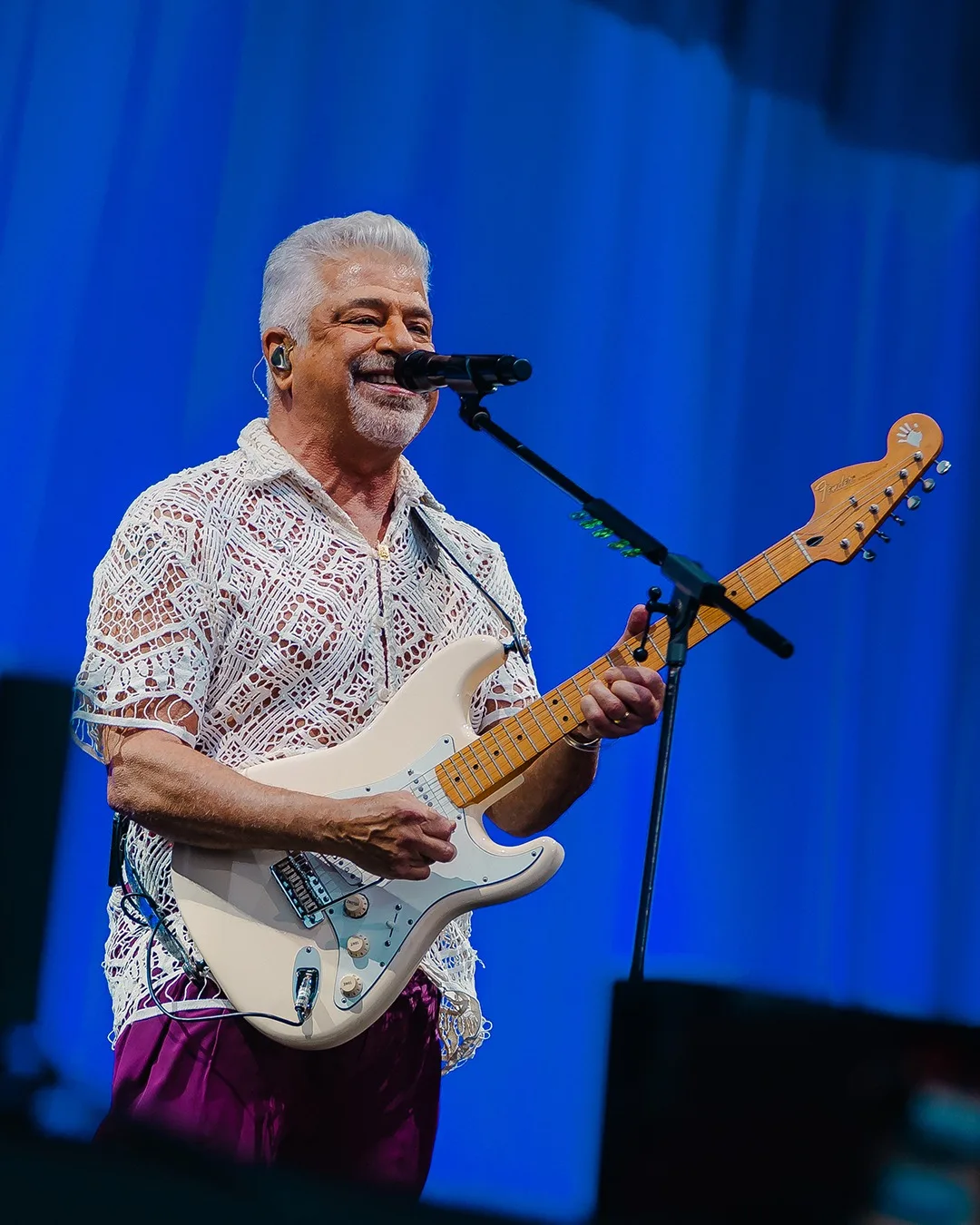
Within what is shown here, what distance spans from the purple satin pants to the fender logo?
87 centimetres

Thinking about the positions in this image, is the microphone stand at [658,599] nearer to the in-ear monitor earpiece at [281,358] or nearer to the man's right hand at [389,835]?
the man's right hand at [389,835]

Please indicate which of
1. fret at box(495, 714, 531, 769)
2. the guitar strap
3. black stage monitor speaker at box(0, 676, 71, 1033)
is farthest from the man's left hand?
black stage monitor speaker at box(0, 676, 71, 1033)

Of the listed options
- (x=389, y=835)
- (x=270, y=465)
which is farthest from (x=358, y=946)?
(x=270, y=465)

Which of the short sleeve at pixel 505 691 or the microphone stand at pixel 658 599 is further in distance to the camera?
the short sleeve at pixel 505 691

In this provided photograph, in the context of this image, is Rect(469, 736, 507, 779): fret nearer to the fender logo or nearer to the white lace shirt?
the white lace shirt

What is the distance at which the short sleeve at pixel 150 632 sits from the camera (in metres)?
1.93

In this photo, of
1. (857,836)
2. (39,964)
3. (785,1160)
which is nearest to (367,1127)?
(39,964)

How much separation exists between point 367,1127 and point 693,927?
1.25 metres

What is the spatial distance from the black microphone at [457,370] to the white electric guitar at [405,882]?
0.35m

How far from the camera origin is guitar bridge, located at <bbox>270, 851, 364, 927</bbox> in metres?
1.92

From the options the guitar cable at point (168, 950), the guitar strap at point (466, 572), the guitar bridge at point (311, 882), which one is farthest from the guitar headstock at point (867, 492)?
the guitar cable at point (168, 950)

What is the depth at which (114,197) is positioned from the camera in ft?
8.84

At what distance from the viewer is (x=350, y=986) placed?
6.16 feet

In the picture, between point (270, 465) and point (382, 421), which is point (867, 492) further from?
point (270, 465)
